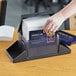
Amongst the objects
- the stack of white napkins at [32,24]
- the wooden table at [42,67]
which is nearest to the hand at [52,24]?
the stack of white napkins at [32,24]

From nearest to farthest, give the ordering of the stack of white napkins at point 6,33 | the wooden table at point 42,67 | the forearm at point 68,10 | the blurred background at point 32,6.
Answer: the wooden table at point 42,67 < the forearm at point 68,10 < the stack of white napkins at point 6,33 < the blurred background at point 32,6

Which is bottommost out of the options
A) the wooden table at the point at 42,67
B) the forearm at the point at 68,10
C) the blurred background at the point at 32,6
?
the wooden table at the point at 42,67

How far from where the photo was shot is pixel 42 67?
3.46 feet

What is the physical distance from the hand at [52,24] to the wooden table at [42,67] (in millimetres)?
155

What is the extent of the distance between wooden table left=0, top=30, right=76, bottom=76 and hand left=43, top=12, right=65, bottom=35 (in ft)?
0.51

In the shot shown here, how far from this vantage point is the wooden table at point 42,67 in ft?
3.31

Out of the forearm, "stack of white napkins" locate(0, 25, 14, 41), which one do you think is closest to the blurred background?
"stack of white napkins" locate(0, 25, 14, 41)

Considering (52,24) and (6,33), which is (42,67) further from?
(6,33)

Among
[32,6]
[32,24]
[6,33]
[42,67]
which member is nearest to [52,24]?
[32,24]

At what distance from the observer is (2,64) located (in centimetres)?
108

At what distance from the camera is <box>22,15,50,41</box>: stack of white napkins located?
106 cm

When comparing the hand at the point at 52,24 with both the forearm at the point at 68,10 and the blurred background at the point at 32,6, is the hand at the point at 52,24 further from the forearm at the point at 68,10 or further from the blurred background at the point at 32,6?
the blurred background at the point at 32,6

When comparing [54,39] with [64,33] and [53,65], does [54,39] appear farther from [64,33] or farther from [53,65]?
[64,33]

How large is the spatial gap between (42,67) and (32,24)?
220 mm
